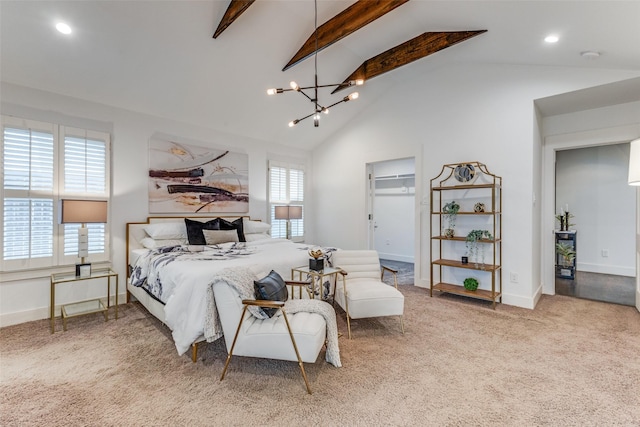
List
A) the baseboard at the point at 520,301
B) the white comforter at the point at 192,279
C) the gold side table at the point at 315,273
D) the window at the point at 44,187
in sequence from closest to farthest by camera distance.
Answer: the white comforter at the point at 192,279
the gold side table at the point at 315,273
the window at the point at 44,187
the baseboard at the point at 520,301

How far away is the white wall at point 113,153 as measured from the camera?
334cm

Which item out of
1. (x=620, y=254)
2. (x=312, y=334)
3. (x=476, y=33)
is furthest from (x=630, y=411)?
(x=620, y=254)

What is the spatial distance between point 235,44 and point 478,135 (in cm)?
356

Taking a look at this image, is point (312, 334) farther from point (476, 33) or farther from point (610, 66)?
point (610, 66)

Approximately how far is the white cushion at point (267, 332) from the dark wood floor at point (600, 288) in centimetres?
447

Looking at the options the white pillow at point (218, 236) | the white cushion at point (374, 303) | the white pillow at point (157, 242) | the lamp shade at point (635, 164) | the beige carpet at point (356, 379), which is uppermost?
the lamp shade at point (635, 164)

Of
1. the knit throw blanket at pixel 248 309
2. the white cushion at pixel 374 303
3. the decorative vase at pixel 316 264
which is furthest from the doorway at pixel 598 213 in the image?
the knit throw blanket at pixel 248 309

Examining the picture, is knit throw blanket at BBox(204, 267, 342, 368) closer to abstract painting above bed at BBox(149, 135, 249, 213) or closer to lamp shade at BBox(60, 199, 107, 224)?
lamp shade at BBox(60, 199, 107, 224)

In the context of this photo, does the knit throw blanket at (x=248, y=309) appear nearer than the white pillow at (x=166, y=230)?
Yes

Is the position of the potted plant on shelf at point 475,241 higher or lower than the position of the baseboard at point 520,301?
higher

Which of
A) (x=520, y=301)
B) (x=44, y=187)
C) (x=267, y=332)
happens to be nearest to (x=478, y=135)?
(x=520, y=301)

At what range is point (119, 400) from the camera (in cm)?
205

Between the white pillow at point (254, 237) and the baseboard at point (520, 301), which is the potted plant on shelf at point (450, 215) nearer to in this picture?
the baseboard at point (520, 301)

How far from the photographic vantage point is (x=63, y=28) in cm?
289
